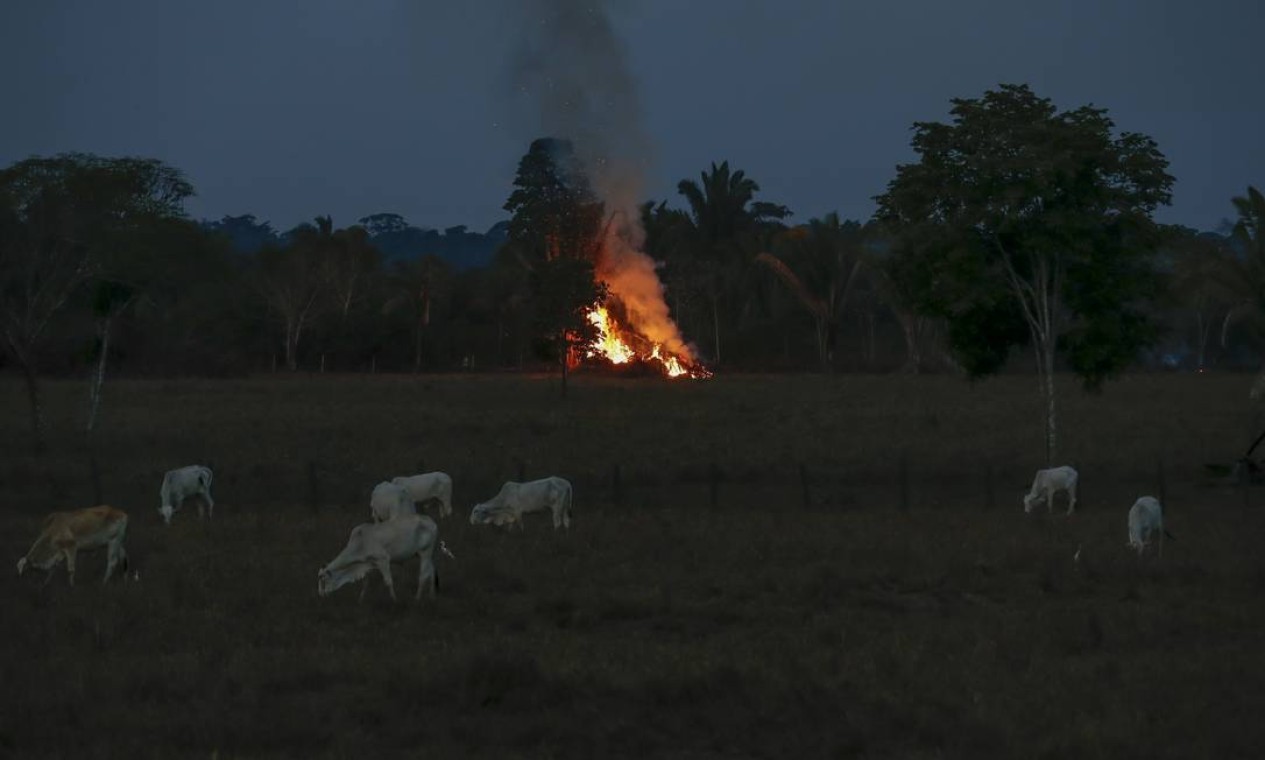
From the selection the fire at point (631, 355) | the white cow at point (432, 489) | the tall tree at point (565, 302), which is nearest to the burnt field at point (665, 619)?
the white cow at point (432, 489)

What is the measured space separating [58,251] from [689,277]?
216 ft

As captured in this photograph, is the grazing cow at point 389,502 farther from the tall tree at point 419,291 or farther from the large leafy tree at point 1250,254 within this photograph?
the tall tree at point 419,291

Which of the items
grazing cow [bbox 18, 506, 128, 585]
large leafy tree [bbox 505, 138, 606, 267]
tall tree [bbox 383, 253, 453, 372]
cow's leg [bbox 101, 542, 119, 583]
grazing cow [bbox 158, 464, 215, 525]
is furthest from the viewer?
tall tree [bbox 383, 253, 453, 372]

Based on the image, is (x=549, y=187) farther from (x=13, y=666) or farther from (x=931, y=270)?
(x=13, y=666)

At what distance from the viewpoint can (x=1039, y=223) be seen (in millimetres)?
33625

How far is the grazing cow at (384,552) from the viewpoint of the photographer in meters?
18.1

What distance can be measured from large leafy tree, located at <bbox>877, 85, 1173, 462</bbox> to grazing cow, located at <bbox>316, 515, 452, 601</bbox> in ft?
62.2

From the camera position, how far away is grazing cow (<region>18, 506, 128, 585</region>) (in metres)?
18.8

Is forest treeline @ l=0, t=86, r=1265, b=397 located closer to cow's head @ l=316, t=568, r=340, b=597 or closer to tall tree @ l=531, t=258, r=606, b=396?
tall tree @ l=531, t=258, r=606, b=396

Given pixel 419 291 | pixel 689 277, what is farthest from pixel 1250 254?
pixel 419 291

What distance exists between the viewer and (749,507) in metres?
30.0

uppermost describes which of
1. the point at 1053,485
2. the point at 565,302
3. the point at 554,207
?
the point at 554,207

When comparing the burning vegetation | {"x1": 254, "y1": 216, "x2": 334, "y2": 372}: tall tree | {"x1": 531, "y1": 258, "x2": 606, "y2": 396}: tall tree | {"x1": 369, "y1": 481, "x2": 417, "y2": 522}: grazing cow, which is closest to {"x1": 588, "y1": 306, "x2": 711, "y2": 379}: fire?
the burning vegetation

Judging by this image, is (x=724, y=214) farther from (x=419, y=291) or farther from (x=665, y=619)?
(x=665, y=619)
